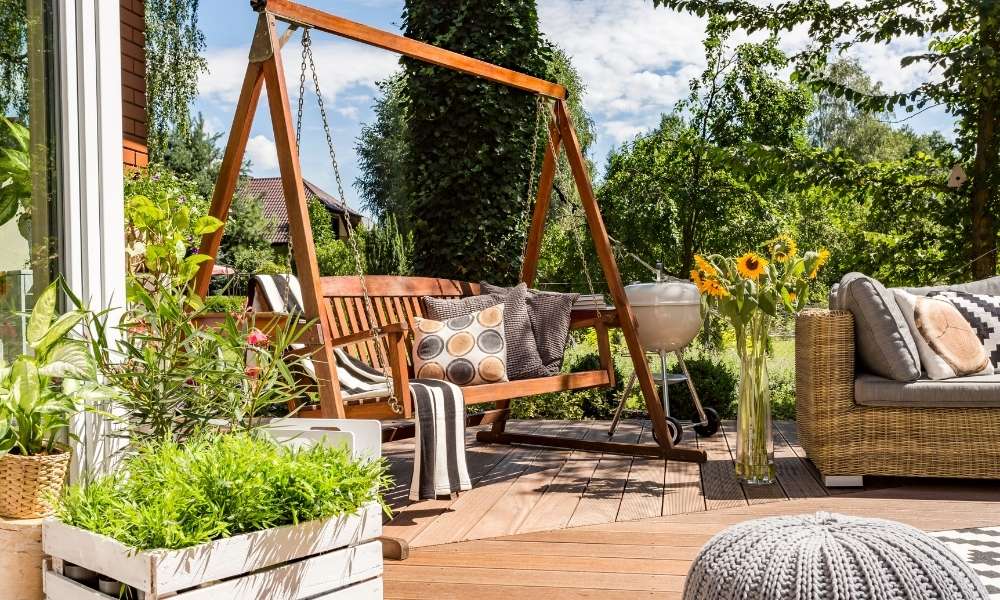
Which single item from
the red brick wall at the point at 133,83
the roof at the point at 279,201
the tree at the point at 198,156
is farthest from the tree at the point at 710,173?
the roof at the point at 279,201

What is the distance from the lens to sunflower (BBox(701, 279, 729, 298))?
3379mm

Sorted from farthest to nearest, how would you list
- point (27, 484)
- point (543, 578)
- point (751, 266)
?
point (751, 266), point (543, 578), point (27, 484)

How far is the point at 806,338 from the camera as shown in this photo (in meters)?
3.57

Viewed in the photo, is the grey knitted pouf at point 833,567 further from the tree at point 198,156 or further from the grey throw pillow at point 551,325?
the tree at point 198,156

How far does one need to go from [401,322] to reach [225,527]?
6.75 feet

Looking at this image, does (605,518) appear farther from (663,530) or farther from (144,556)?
(144,556)

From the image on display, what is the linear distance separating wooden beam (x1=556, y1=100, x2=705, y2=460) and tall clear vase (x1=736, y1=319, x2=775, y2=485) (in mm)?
441

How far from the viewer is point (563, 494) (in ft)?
10.9

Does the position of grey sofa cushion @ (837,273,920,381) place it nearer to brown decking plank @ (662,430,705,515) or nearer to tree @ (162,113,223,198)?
brown decking plank @ (662,430,705,515)

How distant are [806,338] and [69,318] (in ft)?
9.12

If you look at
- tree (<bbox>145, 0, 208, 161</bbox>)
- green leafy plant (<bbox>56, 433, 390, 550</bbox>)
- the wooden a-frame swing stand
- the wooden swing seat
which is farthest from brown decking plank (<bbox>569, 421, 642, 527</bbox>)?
tree (<bbox>145, 0, 208, 161</bbox>)

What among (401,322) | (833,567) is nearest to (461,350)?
(401,322)

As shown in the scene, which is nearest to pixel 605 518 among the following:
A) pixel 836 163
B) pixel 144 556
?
pixel 144 556

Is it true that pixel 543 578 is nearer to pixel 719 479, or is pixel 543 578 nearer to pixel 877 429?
pixel 719 479
